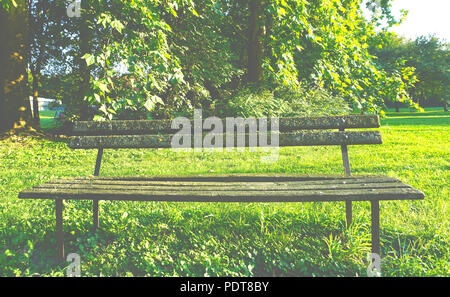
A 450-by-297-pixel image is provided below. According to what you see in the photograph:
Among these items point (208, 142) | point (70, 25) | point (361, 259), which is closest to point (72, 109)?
point (70, 25)

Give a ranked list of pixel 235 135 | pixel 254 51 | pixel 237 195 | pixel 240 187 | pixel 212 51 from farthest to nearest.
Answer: pixel 254 51 → pixel 212 51 → pixel 235 135 → pixel 240 187 → pixel 237 195

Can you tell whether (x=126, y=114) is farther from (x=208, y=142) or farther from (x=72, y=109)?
(x=208, y=142)

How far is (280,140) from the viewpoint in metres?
2.92

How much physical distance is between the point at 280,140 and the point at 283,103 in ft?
23.9

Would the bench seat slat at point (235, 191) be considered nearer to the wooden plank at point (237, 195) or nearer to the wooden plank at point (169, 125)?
the wooden plank at point (237, 195)

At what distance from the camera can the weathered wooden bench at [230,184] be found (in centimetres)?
233

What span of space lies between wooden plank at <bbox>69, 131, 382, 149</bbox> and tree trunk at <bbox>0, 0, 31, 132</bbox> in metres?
7.97

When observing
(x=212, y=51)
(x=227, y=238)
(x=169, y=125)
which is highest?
(x=212, y=51)

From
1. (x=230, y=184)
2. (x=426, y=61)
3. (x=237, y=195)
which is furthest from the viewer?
(x=426, y=61)

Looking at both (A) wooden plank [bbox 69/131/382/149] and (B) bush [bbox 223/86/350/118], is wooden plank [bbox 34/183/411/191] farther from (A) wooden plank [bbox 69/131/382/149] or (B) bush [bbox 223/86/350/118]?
(B) bush [bbox 223/86/350/118]

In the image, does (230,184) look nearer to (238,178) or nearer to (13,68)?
(238,178)

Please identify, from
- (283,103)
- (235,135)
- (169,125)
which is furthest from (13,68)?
(235,135)

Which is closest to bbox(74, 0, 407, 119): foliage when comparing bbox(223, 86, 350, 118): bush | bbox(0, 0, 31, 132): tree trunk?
bbox(223, 86, 350, 118): bush
